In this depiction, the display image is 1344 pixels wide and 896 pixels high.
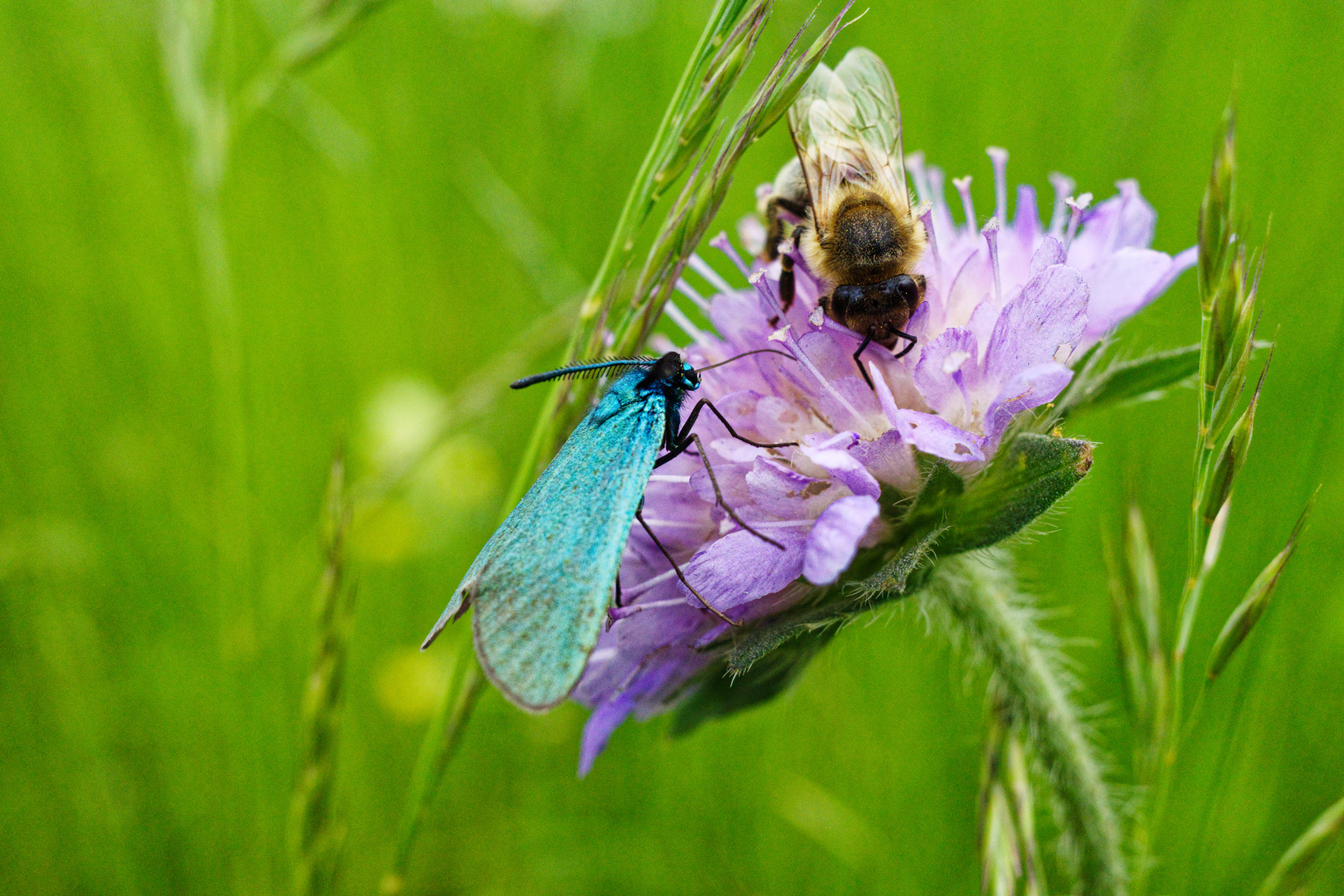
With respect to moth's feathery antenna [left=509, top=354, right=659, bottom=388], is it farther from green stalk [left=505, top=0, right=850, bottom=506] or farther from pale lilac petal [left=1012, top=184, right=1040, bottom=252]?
pale lilac petal [left=1012, top=184, right=1040, bottom=252]

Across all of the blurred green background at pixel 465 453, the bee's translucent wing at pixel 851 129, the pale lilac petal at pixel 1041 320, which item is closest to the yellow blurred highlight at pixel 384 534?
the blurred green background at pixel 465 453

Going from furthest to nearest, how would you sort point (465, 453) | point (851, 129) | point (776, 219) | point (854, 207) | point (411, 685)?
point (465, 453) → point (411, 685) → point (776, 219) → point (851, 129) → point (854, 207)

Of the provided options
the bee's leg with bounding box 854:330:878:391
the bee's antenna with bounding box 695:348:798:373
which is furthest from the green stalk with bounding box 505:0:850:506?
the bee's leg with bounding box 854:330:878:391

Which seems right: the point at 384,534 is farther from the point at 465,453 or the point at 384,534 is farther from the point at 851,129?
the point at 851,129

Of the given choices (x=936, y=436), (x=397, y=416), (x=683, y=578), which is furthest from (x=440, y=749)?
(x=397, y=416)

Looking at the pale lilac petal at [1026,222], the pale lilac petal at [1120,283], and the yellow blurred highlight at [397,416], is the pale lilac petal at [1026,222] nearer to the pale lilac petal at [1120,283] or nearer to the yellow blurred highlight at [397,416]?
the pale lilac petal at [1120,283]

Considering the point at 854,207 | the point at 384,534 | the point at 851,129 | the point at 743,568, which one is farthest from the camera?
the point at 384,534
